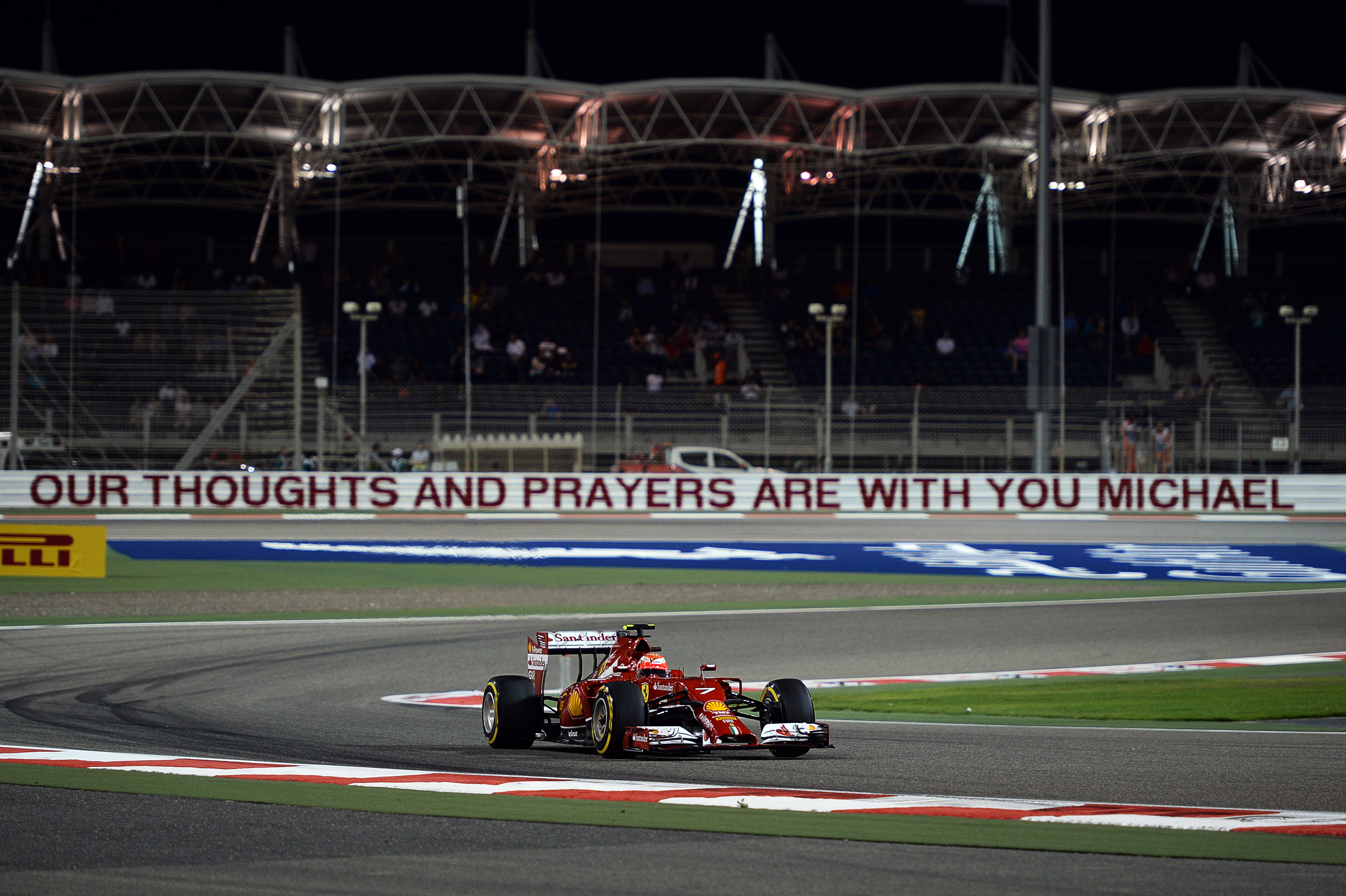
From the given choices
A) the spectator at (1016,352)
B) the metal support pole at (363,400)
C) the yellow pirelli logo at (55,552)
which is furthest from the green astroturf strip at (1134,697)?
the spectator at (1016,352)

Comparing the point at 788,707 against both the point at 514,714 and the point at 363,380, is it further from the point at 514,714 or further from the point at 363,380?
the point at 363,380

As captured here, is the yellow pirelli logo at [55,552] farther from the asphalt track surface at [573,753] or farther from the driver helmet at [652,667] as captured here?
the driver helmet at [652,667]

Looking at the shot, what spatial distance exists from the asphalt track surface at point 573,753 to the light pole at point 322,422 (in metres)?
9.90

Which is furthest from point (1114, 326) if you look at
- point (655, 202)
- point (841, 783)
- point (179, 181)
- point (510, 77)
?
point (841, 783)

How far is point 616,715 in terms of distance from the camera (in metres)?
7.14

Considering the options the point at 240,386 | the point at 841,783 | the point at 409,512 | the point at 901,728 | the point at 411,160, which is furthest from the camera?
the point at 411,160

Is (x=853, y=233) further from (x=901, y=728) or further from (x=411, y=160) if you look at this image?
(x=901, y=728)

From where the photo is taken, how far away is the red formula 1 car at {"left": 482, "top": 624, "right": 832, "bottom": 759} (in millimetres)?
7078

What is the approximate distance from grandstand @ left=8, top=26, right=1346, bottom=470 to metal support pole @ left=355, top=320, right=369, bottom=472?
0.84 ft

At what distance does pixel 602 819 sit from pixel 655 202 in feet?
115

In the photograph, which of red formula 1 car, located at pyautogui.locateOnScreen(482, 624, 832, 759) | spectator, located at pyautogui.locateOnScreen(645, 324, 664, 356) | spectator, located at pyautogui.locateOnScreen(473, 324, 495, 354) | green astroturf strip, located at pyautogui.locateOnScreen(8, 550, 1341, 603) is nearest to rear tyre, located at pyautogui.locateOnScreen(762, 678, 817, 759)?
red formula 1 car, located at pyautogui.locateOnScreen(482, 624, 832, 759)

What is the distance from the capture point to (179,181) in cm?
3388

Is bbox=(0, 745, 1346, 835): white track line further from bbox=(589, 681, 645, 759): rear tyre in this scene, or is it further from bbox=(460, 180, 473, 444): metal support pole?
bbox=(460, 180, 473, 444): metal support pole

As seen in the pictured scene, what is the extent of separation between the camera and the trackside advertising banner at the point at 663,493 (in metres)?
22.0
